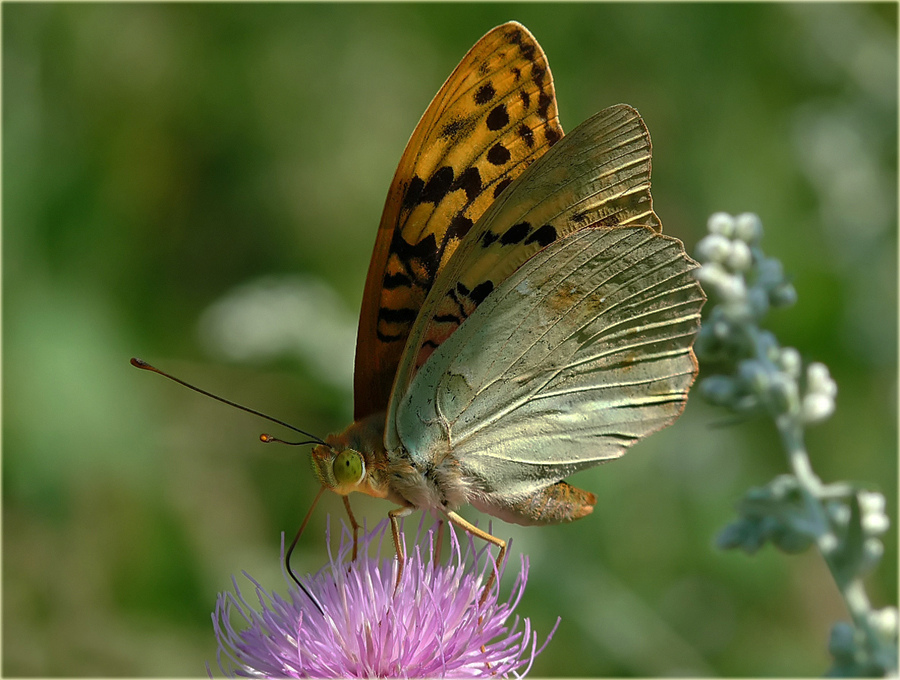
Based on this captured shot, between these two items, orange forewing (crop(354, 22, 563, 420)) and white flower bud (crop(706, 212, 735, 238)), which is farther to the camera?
orange forewing (crop(354, 22, 563, 420))

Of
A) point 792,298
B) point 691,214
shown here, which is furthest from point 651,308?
point 691,214

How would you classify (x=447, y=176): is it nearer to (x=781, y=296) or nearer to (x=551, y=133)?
(x=551, y=133)

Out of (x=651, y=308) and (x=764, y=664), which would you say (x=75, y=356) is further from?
(x=764, y=664)

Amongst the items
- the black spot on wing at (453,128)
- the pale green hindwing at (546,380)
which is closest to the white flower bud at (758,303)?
the pale green hindwing at (546,380)

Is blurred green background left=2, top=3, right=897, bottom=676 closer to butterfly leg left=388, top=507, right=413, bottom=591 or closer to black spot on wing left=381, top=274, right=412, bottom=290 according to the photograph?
butterfly leg left=388, top=507, right=413, bottom=591

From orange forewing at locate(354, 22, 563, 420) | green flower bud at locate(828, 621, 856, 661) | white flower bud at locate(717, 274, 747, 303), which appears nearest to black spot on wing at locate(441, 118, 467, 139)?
orange forewing at locate(354, 22, 563, 420)

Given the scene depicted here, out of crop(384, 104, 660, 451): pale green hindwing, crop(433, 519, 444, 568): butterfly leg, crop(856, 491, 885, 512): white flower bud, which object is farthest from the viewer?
crop(433, 519, 444, 568): butterfly leg

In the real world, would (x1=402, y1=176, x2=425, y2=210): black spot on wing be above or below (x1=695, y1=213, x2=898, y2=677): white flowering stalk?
above
